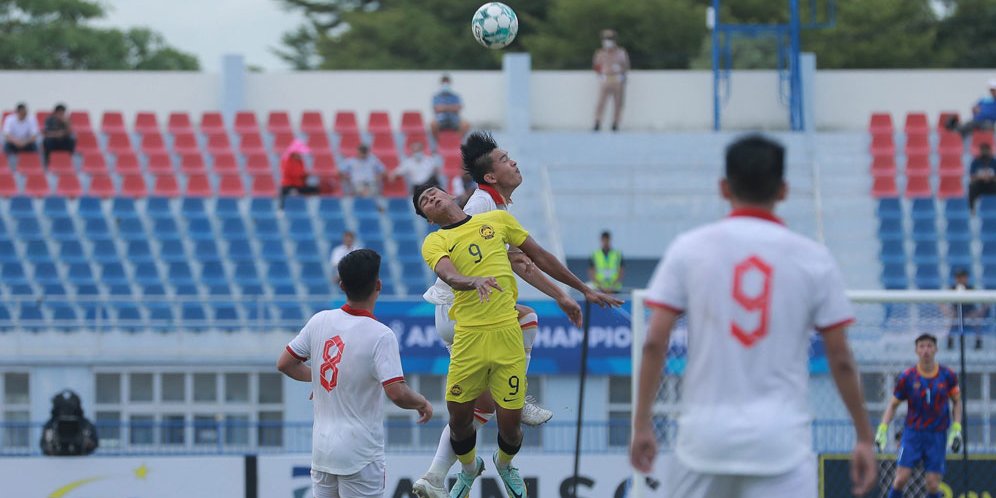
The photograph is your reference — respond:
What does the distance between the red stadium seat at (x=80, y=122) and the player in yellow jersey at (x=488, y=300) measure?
17549 millimetres

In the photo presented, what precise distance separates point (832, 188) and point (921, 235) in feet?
6.50

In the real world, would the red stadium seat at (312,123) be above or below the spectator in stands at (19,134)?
above

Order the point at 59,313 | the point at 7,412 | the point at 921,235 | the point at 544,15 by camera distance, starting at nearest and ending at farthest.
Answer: the point at 7,412
the point at 59,313
the point at 921,235
the point at 544,15

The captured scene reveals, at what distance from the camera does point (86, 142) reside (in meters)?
24.4

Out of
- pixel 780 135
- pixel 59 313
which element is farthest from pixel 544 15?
pixel 59 313

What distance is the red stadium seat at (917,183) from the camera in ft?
78.1

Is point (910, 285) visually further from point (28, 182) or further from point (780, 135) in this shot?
point (28, 182)

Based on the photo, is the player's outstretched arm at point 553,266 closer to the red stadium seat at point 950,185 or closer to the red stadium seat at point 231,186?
the red stadium seat at point 231,186

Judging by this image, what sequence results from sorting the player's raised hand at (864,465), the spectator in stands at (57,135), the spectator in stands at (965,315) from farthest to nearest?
1. the spectator in stands at (57,135)
2. the spectator in stands at (965,315)
3. the player's raised hand at (864,465)

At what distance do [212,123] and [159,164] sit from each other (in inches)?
53.7

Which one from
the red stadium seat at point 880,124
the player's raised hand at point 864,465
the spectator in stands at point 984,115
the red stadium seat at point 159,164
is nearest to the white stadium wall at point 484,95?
the red stadium seat at point 880,124

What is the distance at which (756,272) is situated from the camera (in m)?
5.26

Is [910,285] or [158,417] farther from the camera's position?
[910,285]

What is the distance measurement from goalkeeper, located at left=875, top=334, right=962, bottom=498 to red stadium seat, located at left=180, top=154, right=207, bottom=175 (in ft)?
44.9
